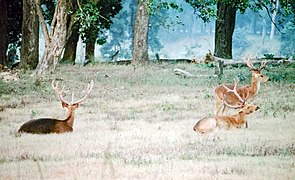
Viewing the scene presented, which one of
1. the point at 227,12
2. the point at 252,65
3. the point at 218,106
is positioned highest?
the point at 227,12

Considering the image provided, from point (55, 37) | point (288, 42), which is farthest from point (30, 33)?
point (288, 42)

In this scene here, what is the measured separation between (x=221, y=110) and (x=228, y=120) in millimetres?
201

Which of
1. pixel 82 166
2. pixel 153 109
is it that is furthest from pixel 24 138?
pixel 153 109

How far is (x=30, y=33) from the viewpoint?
17.9ft

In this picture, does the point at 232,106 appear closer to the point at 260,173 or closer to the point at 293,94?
the point at 293,94

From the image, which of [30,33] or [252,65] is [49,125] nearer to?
[252,65]

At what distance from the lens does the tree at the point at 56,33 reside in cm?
491

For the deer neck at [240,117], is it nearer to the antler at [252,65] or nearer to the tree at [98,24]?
the antler at [252,65]

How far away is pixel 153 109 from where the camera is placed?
3.81m

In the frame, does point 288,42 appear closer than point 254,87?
No

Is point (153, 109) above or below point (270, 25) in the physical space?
below

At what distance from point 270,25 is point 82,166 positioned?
208cm

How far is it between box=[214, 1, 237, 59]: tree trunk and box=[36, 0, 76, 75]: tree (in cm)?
113

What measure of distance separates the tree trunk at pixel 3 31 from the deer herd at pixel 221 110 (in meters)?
1.52
